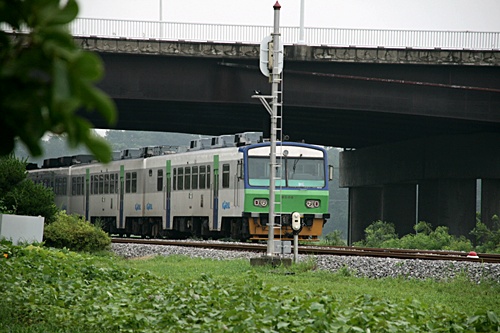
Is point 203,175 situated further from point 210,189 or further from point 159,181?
point 159,181

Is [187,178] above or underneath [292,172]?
underneath

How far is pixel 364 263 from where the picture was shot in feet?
63.9

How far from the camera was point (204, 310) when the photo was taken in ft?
31.5

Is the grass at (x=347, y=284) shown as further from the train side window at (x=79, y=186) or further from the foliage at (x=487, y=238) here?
the train side window at (x=79, y=186)

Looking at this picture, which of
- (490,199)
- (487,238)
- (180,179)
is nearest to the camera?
(180,179)

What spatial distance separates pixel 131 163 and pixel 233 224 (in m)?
8.59

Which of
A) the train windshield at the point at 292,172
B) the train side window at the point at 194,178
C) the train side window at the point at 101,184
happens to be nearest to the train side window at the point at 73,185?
the train side window at the point at 101,184

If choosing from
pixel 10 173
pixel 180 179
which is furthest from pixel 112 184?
pixel 10 173

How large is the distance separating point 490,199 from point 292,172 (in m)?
19.5

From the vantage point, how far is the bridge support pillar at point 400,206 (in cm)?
5344

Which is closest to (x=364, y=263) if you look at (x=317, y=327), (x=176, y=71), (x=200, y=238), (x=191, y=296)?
(x=191, y=296)

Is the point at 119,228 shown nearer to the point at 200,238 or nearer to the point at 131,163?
the point at 131,163

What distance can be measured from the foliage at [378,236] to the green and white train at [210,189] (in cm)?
891

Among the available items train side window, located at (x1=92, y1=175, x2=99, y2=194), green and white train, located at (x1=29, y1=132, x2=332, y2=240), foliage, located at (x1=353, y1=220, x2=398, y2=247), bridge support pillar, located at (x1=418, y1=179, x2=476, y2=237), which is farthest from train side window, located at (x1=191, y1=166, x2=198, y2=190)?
bridge support pillar, located at (x1=418, y1=179, x2=476, y2=237)
